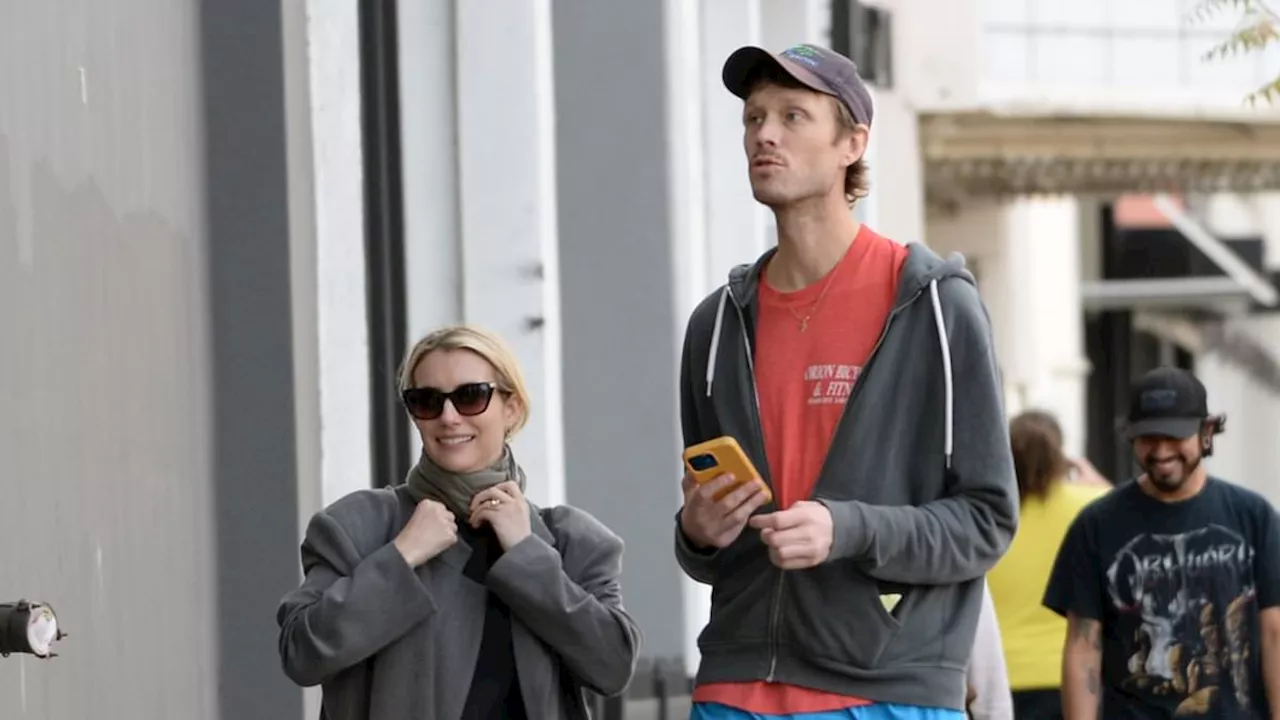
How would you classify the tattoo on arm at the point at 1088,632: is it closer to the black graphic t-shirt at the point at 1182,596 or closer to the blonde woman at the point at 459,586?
the black graphic t-shirt at the point at 1182,596

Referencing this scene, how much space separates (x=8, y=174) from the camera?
501 cm

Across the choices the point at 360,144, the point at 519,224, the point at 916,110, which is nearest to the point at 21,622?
the point at 360,144

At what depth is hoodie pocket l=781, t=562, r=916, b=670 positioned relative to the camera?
4637 millimetres

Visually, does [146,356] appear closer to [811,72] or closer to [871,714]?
[811,72]

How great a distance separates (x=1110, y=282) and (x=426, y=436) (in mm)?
37633

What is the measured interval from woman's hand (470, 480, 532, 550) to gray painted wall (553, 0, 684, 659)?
456 cm

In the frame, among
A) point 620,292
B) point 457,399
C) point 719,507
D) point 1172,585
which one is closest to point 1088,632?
point 1172,585

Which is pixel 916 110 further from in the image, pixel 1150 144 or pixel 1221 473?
pixel 1221 473

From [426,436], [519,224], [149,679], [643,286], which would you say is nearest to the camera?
[426,436]

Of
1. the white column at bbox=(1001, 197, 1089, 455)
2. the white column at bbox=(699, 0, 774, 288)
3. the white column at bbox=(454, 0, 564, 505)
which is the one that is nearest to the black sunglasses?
the white column at bbox=(454, 0, 564, 505)

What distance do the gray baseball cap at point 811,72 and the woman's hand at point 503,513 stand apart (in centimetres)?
84

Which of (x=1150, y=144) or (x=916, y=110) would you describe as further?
(x=1150, y=144)

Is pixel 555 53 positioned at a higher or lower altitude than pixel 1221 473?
higher

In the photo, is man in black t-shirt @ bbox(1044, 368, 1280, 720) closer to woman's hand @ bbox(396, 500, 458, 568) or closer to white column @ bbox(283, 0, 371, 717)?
white column @ bbox(283, 0, 371, 717)
